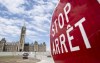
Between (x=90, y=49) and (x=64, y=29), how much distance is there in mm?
478

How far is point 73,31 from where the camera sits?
53.9 inches

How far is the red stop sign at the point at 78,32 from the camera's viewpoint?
3.57ft

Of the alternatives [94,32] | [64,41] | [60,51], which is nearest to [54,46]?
[60,51]

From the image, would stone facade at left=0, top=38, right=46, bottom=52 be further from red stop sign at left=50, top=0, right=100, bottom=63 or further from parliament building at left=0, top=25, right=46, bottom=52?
red stop sign at left=50, top=0, right=100, bottom=63

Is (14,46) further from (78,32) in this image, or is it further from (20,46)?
(78,32)

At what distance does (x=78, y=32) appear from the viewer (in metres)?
1.29

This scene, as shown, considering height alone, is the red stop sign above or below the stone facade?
below

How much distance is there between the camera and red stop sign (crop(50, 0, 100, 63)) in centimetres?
109

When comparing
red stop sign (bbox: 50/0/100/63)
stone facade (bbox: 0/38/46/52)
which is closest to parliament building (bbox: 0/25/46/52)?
stone facade (bbox: 0/38/46/52)

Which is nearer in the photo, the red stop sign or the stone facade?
the red stop sign

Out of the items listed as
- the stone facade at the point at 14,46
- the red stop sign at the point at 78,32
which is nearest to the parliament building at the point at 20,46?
the stone facade at the point at 14,46

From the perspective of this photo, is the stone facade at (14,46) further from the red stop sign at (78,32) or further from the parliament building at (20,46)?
the red stop sign at (78,32)

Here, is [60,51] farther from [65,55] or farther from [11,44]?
[11,44]

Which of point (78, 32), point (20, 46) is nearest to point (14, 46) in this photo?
point (20, 46)
